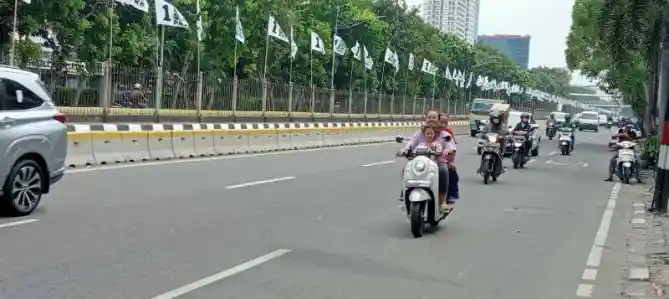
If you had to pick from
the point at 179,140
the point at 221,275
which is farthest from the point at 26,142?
the point at 179,140

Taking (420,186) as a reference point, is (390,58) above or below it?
above

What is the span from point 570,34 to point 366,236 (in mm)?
47865

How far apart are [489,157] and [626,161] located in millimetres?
4629

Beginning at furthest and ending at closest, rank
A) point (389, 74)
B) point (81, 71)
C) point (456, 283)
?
point (389, 74)
point (81, 71)
point (456, 283)

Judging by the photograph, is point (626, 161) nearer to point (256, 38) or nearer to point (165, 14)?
point (165, 14)

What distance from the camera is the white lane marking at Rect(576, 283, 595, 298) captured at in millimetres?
7129

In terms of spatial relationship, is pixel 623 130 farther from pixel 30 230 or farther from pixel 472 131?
pixel 472 131

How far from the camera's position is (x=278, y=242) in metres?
8.87

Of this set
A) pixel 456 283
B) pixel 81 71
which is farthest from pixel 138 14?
pixel 456 283

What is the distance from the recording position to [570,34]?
54.2 m

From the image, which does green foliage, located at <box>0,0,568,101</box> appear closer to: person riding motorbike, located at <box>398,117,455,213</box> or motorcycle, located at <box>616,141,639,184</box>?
motorcycle, located at <box>616,141,639,184</box>

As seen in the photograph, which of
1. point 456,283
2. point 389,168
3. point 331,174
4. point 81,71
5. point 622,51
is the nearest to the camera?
point 456,283

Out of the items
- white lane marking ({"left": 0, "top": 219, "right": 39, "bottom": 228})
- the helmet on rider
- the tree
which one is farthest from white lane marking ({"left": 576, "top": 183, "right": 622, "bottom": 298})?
the tree

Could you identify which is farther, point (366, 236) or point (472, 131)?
point (472, 131)
